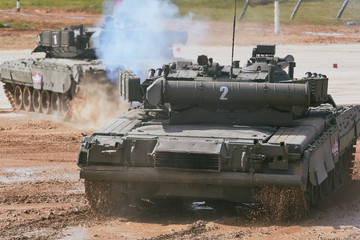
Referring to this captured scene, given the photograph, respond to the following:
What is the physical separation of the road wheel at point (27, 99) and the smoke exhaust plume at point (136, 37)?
2.38m

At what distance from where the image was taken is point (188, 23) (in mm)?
34062

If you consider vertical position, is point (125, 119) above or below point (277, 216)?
above

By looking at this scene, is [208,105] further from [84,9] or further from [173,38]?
[84,9]

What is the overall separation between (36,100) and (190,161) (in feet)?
46.4

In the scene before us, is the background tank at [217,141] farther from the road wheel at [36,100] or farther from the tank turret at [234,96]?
the road wheel at [36,100]

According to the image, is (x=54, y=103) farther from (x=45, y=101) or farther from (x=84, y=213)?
(x=84, y=213)

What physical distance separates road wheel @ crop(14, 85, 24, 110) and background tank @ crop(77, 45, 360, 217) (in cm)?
1172

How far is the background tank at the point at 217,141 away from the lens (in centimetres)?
1152

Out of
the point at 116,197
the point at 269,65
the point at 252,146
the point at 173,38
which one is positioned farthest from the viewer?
the point at 173,38

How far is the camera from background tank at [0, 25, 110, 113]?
875 inches

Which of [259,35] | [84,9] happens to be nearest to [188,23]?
[259,35]

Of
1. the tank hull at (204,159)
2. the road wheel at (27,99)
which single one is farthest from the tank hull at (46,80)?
the tank hull at (204,159)

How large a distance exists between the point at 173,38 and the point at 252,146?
13440mm

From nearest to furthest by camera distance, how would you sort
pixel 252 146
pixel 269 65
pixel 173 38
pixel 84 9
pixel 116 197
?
pixel 252 146
pixel 116 197
pixel 269 65
pixel 173 38
pixel 84 9
